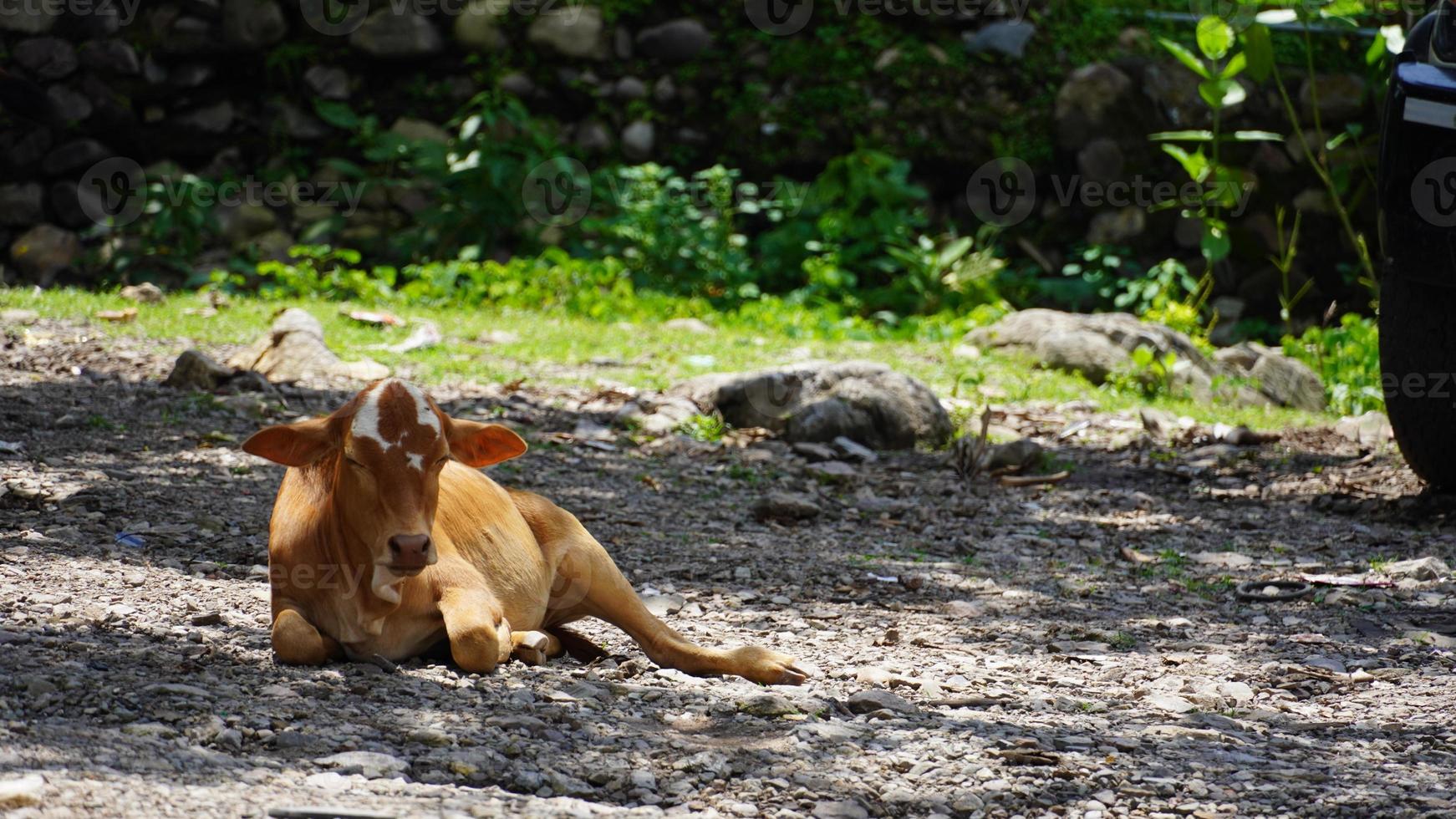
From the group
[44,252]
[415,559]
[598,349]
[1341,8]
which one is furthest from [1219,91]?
[44,252]

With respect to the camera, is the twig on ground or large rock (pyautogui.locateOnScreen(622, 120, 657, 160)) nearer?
the twig on ground

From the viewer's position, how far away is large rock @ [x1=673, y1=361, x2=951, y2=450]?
7.25 m

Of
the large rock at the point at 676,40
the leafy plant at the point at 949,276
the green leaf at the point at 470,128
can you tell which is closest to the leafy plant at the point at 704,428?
the leafy plant at the point at 949,276

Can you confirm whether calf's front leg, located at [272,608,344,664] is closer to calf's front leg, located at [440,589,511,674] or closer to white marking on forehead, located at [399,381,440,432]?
calf's front leg, located at [440,589,511,674]

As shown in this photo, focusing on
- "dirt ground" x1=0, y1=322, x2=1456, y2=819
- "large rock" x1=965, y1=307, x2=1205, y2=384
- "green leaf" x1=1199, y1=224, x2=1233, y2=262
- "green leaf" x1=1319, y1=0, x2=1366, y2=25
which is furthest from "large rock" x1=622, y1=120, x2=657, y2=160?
"green leaf" x1=1319, y1=0, x2=1366, y2=25

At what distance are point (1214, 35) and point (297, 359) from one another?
561 centimetres

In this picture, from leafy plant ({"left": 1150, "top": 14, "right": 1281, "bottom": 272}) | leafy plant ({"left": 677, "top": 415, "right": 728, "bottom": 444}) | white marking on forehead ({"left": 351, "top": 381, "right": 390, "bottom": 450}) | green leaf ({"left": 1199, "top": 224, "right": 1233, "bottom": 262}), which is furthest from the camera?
green leaf ({"left": 1199, "top": 224, "right": 1233, "bottom": 262})

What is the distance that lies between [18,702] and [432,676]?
0.88m

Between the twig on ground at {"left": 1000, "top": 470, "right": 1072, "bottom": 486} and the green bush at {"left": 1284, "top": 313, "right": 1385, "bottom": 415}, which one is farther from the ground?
the green bush at {"left": 1284, "top": 313, "right": 1385, "bottom": 415}

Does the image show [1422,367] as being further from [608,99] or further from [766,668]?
[608,99]

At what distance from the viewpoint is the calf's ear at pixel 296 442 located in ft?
11.2

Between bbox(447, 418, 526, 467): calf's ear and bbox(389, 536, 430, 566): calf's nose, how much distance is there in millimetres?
369

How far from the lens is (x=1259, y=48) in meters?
8.74

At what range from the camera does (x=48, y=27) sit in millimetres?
12734
